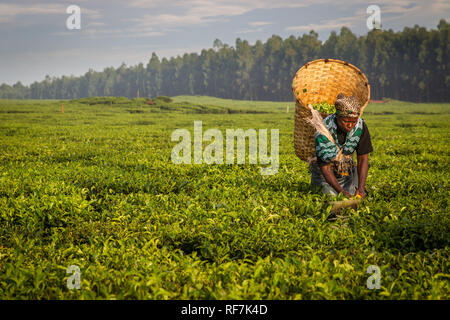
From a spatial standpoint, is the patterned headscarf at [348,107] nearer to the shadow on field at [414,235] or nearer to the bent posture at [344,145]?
the bent posture at [344,145]

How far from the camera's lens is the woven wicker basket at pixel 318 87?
19.3ft

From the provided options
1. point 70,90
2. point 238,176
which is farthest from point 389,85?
point 70,90

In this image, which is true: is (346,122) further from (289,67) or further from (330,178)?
(289,67)

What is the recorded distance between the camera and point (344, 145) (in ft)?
17.7

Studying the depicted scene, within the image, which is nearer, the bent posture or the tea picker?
the bent posture

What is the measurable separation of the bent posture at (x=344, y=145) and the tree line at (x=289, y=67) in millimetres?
81184

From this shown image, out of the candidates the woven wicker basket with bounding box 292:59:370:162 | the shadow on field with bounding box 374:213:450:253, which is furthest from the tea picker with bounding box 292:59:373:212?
the shadow on field with bounding box 374:213:450:253

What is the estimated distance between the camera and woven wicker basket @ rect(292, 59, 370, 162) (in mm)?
5887

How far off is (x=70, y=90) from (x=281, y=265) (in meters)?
190

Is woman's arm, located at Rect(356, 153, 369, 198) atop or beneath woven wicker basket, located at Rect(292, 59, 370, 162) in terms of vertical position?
beneath

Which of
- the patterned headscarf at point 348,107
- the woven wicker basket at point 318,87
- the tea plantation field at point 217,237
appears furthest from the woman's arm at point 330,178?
the patterned headscarf at point 348,107

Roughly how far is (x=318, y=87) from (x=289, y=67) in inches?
3807

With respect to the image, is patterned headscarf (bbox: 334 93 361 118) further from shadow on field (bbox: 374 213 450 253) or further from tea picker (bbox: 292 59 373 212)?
shadow on field (bbox: 374 213 450 253)
